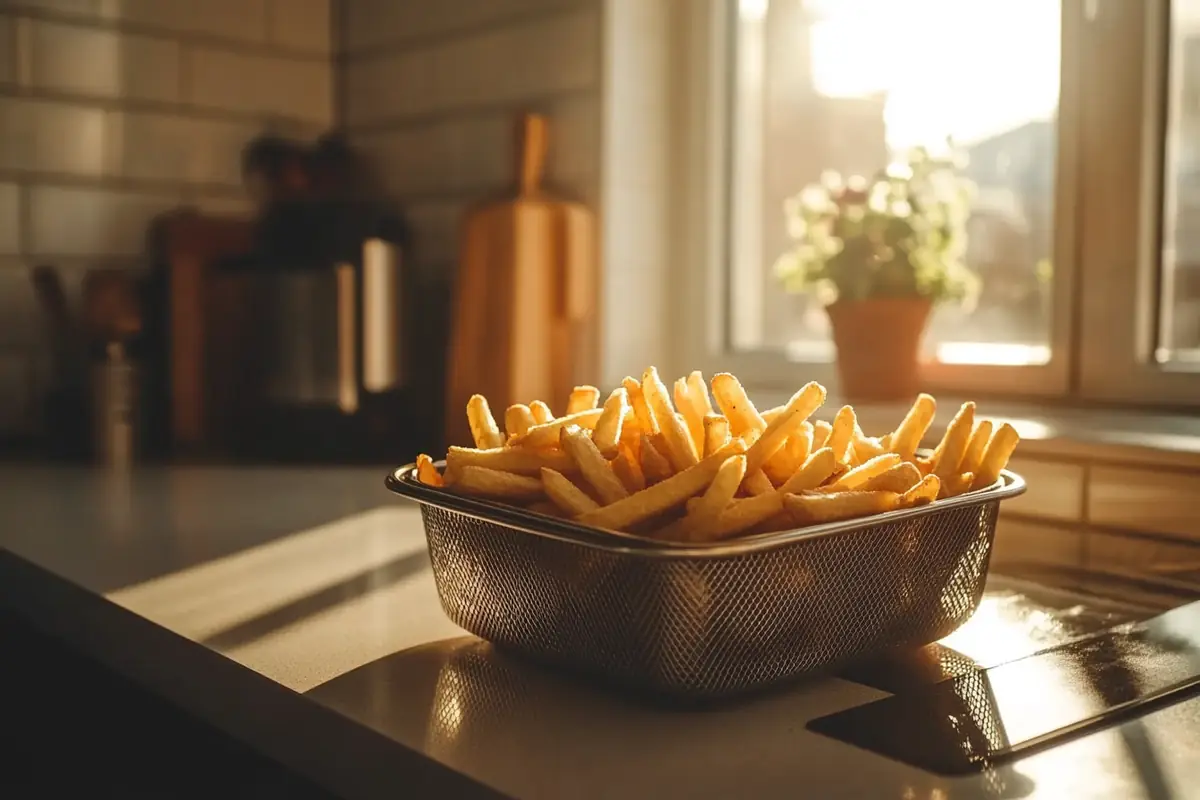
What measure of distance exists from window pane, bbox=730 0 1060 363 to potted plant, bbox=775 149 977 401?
0.07 meters

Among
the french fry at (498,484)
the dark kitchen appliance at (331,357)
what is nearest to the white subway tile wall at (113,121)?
the dark kitchen appliance at (331,357)

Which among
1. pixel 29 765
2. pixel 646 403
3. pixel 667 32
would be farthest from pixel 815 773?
pixel 667 32

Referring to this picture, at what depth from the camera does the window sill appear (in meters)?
1.09

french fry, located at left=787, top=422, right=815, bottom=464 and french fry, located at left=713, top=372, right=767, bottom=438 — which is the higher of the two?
french fry, located at left=713, top=372, right=767, bottom=438

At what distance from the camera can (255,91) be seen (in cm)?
197

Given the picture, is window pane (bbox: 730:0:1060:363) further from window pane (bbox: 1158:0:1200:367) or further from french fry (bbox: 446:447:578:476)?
french fry (bbox: 446:447:578:476)

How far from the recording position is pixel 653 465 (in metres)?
0.69

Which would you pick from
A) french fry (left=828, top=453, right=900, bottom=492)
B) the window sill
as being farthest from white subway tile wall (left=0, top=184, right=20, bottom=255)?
french fry (left=828, top=453, right=900, bottom=492)

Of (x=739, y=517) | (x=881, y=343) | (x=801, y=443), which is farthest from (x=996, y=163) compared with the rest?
(x=739, y=517)

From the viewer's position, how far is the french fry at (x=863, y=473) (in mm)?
694

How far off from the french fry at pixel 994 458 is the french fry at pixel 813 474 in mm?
145

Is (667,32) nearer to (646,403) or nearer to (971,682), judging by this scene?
(646,403)

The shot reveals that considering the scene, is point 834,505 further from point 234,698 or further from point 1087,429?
point 1087,429

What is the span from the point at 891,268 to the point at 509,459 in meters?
0.82
